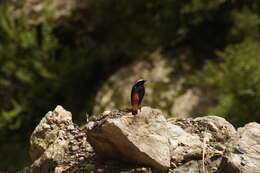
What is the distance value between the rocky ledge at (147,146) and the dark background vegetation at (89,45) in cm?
491

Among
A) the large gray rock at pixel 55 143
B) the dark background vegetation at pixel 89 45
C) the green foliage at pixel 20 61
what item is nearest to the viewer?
the large gray rock at pixel 55 143

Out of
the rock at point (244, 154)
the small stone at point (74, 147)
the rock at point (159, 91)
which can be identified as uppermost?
the rock at point (159, 91)

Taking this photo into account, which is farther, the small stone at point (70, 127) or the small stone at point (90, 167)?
the small stone at point (70, 127)

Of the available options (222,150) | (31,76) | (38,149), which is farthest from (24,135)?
(222,150)

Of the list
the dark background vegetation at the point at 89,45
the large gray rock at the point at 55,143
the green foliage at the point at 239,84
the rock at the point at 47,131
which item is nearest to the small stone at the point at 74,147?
the large gray rock at the point at 55,143

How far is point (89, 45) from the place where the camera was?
10.8 metres

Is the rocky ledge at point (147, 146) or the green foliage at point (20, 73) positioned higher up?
the green foliage at point (20, 73)

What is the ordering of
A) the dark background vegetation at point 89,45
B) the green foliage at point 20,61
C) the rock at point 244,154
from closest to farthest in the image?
the rock at point 244,154, the dark background vegetation at point 89,45, the green foliage at point 20,61

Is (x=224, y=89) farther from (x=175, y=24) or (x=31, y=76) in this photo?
(x=31, y=76)

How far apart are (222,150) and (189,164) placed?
0.32m

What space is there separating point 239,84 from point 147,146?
14.5 ft

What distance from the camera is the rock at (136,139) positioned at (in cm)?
329

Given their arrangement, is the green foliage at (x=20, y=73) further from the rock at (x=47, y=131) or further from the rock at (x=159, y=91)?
the rock at (x=47, y=131)

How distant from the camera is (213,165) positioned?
349 cm
